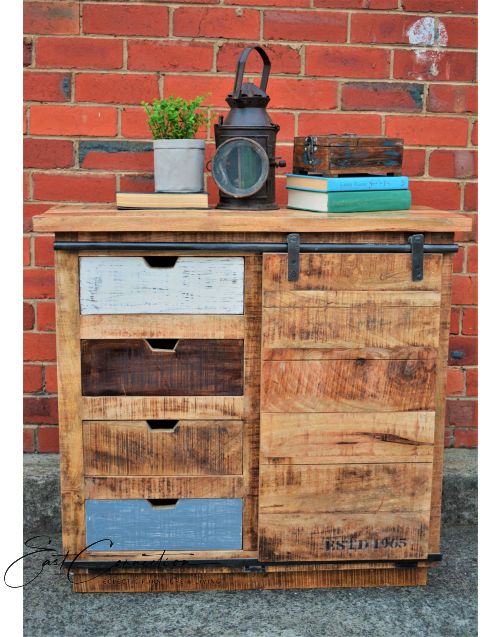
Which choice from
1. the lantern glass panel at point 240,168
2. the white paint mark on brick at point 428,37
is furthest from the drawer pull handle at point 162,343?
the white paint mark on brick at point 428,37

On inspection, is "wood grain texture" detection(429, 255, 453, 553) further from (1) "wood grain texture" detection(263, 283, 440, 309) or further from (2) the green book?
(2) the green book

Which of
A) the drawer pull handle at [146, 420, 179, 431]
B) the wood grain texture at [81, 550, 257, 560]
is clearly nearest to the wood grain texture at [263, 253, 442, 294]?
the drawer pull handle at [146, 420, 179, 431]

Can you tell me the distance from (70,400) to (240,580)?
72 cm

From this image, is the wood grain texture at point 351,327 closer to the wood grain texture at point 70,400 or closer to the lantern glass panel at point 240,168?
the lantern glass panel at point 240,168

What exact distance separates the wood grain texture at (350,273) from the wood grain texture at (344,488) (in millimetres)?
484

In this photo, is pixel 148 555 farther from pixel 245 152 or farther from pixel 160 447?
pixel 245 152

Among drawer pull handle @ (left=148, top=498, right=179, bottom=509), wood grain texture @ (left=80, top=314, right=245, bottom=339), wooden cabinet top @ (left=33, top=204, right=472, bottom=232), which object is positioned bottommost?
drawer pull handle @ (left=148, top=498, right=179, bottom=509)

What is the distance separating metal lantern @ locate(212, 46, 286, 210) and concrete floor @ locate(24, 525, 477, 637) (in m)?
1.13

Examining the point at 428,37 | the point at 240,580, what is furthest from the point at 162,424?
the point at 428,37

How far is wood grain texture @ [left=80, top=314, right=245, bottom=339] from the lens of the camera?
7.03 ft

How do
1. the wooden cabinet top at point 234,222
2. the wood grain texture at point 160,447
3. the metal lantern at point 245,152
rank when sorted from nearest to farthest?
the wooden cabinet top at point 234,222, the wood grain texture at point 160,447, the metal lantern at point 245,152

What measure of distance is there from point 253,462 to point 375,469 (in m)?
0.34

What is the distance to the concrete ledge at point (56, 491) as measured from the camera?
2676 mm

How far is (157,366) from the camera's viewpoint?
2.17 meters
